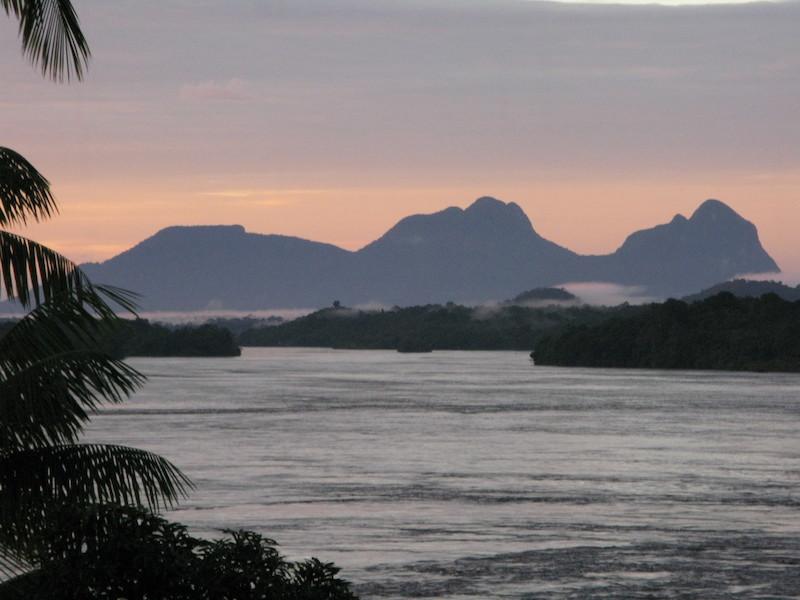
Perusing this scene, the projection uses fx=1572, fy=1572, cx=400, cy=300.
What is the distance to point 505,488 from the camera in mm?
51281

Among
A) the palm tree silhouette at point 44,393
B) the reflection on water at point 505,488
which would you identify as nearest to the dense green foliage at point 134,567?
the palm tree silhouette at point 44,393

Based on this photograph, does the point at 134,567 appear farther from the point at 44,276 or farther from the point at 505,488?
the point at 505,488

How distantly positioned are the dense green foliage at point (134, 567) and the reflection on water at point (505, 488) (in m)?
14.6

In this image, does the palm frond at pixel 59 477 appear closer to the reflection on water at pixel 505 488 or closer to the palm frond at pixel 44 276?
the palm frond at pixel 44 276

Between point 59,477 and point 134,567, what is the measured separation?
144cm

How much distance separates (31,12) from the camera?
49.1 ft

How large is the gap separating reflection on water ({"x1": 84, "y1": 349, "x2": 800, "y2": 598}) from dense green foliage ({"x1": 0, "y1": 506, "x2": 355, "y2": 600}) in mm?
14625

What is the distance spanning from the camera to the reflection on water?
3278 centimetres

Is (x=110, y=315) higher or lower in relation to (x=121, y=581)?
higher

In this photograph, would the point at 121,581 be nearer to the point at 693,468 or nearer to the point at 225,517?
the point at 225,517

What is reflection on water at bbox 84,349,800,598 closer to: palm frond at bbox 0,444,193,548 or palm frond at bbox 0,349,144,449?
palm frond at bbox 0,444,193,548

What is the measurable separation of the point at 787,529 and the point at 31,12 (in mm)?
29239

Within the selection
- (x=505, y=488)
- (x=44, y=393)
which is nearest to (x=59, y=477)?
(x=44, y=393)

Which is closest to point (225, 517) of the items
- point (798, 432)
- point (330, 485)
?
point (330, 485)
